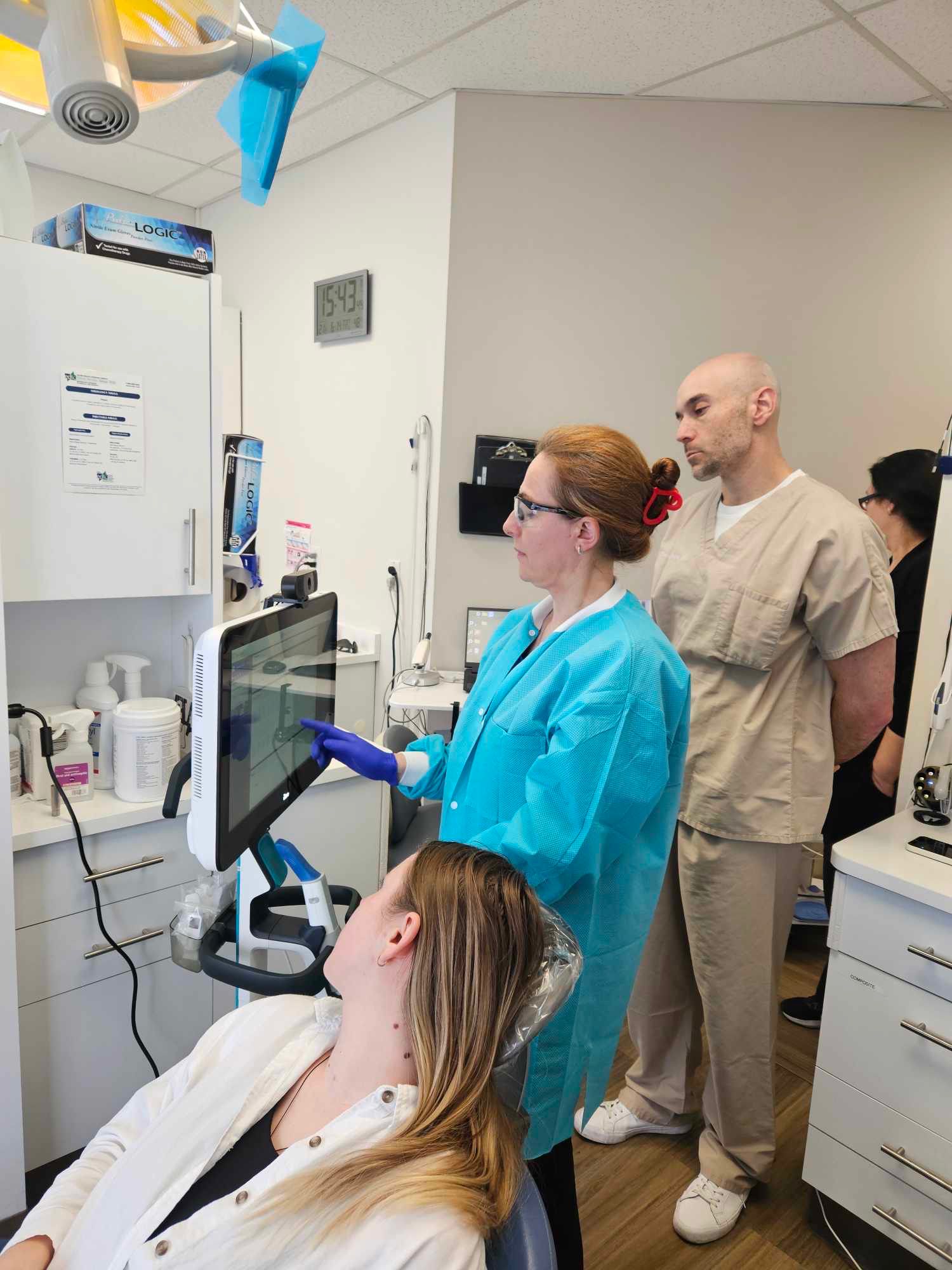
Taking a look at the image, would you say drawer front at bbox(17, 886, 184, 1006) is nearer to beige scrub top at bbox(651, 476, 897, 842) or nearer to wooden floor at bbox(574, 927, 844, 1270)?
wooden floor at bbox(574, 927, 844, 1270)

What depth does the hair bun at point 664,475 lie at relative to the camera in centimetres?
135

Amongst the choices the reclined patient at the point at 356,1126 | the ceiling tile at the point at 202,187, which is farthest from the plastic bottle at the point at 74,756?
the ceiling tile at the point at 202,187

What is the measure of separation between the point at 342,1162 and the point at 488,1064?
0.16 meters

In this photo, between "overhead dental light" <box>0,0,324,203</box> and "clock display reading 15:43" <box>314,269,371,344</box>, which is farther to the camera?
"clock display reading 15:43" <box>314,269,371,344</box>

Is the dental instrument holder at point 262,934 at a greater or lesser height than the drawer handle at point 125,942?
greater

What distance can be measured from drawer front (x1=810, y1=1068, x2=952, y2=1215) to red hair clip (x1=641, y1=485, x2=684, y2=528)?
113 centimetres

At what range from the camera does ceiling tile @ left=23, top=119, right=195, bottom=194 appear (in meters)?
3.41

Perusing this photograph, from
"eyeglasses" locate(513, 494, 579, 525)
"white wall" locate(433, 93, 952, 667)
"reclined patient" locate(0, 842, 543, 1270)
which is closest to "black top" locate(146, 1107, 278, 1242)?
"reclined patient" locate(0, 842, 543, 1270)

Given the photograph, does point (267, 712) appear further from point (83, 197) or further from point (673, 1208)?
point (83, 197)

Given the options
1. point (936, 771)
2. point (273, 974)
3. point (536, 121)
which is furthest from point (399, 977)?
point (536, 121)

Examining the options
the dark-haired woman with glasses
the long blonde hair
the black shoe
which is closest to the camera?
the long blonde hair

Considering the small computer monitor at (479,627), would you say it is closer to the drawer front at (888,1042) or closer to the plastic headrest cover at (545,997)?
the drawer front at (888,1042)

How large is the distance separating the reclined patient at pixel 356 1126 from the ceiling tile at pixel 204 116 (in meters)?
2.48

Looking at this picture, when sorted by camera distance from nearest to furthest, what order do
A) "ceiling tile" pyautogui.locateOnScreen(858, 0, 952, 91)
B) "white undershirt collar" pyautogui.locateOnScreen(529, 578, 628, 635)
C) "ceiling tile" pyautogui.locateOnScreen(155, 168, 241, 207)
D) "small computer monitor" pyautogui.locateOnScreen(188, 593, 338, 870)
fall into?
1. "small computer monitor" pyautogui.locateOnScreen(188, 593, 338, 870)
2. "white undershirt collar" pyautogui.locateOnScreen(529, 578, 628, 635)
3. "ceiling tile" pyautogui.locateOnScreen(858, 0, 952, 91)
4. "ceiling tile" pyautogui.locateOnScreen(155, 168, 241, 207)
